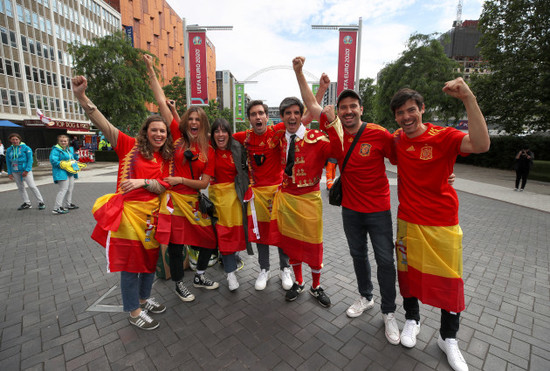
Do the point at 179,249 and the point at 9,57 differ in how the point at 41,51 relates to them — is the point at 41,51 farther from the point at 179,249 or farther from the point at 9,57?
the point at 179,249

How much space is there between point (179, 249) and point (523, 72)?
19.9 metres

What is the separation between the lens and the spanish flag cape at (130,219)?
2.43 meters

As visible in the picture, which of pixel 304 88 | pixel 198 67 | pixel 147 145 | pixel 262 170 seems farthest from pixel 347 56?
pixel 147 145

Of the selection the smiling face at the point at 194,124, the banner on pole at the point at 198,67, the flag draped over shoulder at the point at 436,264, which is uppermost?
the banner on pole at the point at 198,67

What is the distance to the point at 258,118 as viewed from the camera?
10.4ft

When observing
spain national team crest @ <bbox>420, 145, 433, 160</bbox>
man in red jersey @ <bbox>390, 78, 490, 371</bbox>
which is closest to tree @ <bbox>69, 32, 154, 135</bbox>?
man in red jersey @ <bbox>390, 78, 490, 371</bbox>

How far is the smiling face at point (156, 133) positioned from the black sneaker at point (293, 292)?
7.41 feet

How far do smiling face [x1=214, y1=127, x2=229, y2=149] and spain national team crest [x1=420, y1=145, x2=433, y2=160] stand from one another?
2.08m

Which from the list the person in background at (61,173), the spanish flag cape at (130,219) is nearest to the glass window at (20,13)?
the person in background at (61,173)

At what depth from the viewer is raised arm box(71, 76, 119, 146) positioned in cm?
239

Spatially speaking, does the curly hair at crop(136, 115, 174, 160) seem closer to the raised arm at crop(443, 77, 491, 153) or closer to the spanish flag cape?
the spanish flag cape

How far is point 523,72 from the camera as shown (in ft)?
47.9

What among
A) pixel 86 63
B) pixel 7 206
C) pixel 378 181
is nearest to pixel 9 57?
pixel 86 63

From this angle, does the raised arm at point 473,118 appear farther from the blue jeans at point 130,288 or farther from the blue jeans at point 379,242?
the blue jeans at point 130,288
